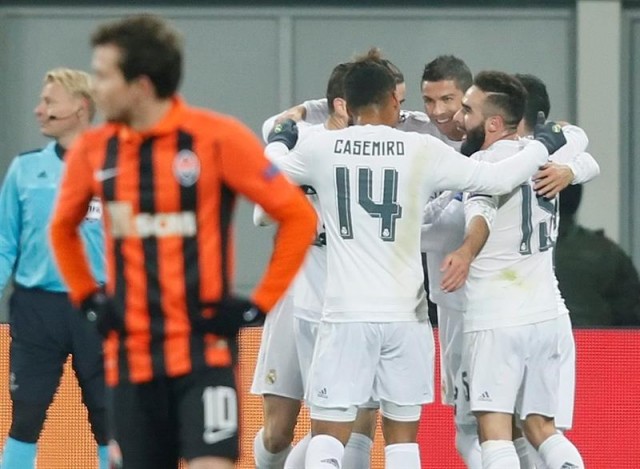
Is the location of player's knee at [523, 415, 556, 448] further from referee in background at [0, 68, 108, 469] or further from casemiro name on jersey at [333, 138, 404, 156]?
referee in background at [0, 68, 108, 469]

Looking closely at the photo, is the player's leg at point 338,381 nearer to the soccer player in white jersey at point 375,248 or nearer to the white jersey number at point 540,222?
the soccer player in white jersey at point 375,248

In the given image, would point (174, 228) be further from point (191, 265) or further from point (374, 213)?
point (374, 213)

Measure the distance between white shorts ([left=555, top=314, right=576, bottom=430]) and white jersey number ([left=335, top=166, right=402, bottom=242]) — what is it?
0.95m

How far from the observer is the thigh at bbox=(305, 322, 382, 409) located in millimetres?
6453

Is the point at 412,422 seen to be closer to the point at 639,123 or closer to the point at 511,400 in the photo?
the point at 511,400

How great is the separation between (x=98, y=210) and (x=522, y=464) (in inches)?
85.7

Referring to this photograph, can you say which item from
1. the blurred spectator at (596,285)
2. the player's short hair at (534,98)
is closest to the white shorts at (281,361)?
the player's short hair at (534,98)

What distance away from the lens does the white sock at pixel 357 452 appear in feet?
23.8

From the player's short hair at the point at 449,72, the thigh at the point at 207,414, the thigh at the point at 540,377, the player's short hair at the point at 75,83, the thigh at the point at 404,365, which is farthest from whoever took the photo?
the player's short hair at the point at 449,72

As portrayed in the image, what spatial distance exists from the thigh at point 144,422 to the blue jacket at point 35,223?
2.09m

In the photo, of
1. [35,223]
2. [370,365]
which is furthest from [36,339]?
[370,365]

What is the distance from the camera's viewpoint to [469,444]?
23.5 feet

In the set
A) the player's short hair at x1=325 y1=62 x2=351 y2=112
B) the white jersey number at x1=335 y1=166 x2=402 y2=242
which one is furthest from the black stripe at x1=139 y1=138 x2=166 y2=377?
the player's short hair at x1=325 y1=62 x2=351 y2=112

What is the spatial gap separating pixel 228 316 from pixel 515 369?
87.2 inches
